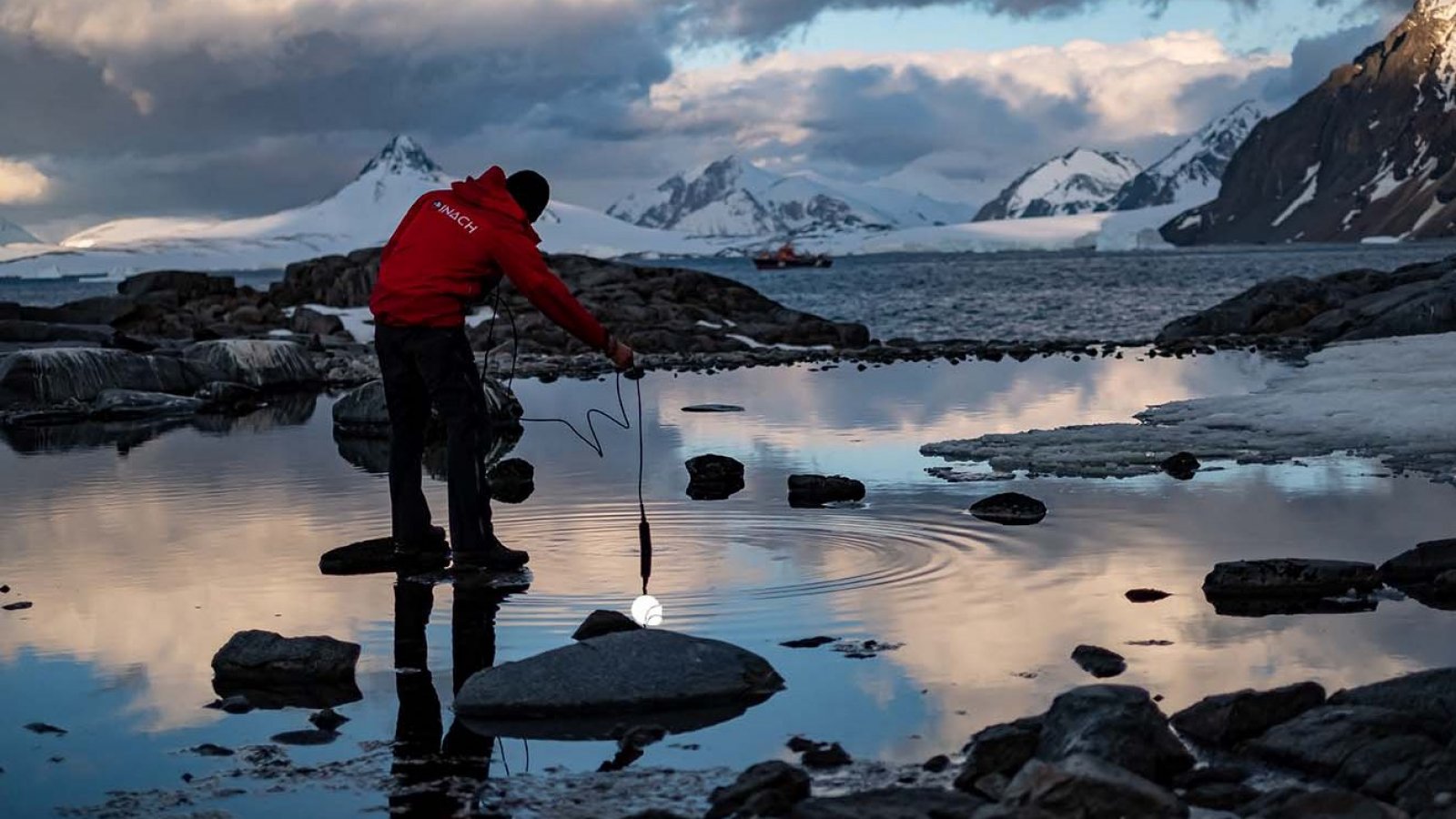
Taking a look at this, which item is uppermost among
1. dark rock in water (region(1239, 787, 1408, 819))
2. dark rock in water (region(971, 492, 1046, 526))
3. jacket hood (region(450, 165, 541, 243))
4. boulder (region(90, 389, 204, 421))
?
jacket hood (region(450, 165, 541, 243))

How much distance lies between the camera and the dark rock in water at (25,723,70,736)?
6.33 meters

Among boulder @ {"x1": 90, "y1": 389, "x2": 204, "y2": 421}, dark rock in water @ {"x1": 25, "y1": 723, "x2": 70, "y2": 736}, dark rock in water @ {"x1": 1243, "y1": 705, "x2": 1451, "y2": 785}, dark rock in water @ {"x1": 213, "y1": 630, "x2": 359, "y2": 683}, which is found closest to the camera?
dark rock in water @ {"x1": 1243, "y1": 705, "x2": 1451, "y2": 785}

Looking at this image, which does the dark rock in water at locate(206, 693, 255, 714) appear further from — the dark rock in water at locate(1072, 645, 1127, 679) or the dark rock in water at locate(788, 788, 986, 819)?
the dark rock in water at locate(1072, 645, 1127, 679)

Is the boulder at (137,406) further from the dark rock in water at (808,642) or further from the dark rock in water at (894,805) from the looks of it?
the dark rock in water at (894,805)

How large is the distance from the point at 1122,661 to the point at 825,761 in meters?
1.80

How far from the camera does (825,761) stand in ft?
18.7

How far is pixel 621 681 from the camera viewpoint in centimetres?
665

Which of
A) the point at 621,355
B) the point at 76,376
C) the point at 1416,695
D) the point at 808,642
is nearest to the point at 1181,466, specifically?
the point at 621,355

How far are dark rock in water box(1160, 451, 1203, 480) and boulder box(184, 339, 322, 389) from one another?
57.1 ft

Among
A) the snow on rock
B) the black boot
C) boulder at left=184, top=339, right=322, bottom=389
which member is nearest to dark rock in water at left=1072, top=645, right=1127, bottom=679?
the black boot

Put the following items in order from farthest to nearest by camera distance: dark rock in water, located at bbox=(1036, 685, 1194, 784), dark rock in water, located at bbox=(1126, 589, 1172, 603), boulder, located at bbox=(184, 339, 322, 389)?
Result: boulder, located at bbox=(184, 339, 322, 389), dark rock in water, located at bbox=(1126, 589, 1172, 603), dark rock in water, located at bbox=(1036, 685, 1194, 784)

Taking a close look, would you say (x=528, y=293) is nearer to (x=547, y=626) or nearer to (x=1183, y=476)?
(x=547, y=626)

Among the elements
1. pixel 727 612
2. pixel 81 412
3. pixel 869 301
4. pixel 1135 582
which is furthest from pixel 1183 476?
pixel 869 301

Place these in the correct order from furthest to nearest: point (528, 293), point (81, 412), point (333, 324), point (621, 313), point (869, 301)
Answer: point (869, 301) < point (621, 313) < point (333, 324) < point (81, 412) < point (528, 293)
